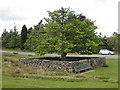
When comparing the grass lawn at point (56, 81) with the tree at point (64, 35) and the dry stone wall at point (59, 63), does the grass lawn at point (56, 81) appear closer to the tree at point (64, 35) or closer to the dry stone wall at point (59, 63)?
the dry stone wall at point (59, 63)

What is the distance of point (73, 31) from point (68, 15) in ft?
7.74

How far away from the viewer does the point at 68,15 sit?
20.3 meters

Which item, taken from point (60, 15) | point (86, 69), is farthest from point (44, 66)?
point (60, 15)

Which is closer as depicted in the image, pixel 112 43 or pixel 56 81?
pixel 56 81

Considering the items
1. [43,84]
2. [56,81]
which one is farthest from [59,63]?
[43,84]

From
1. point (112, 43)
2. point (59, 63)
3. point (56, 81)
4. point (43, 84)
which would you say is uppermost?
point (112, 43)

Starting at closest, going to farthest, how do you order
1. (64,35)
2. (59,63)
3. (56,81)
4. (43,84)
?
(43,84)
(56,81)
(59,63)
(64,35)

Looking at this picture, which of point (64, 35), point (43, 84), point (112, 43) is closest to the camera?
point (43, 84)

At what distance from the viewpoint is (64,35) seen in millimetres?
19719

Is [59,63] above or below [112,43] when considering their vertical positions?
below

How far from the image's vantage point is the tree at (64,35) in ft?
61.8

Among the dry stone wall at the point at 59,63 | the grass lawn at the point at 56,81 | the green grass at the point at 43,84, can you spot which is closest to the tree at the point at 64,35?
the dry stone wall at the point at 59,63

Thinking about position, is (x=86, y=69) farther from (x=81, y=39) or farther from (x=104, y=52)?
(x=104, y=52)

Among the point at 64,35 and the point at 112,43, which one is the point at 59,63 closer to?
the point at 64,35
